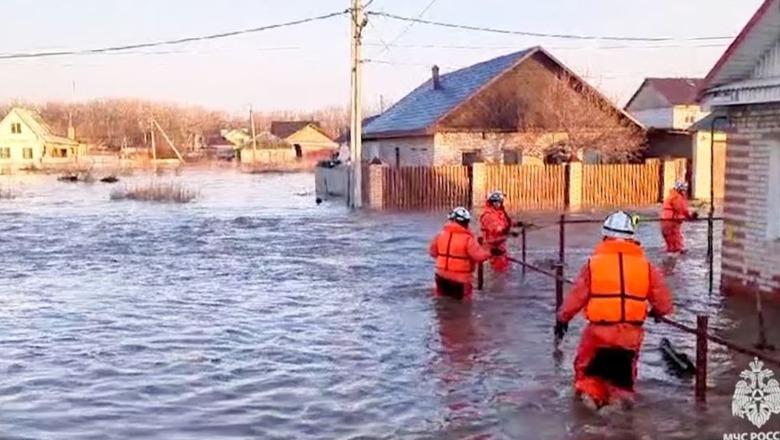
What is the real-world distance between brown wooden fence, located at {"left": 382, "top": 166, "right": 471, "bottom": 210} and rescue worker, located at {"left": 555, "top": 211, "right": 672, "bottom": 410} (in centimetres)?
2429

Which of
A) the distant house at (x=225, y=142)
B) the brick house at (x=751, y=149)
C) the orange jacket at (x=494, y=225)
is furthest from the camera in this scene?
the distant house at (x=225, y=142)

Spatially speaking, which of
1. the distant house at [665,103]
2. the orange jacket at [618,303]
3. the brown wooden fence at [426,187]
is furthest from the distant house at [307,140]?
the orange jacket at [618,303]

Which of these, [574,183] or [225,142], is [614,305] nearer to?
[574,183]

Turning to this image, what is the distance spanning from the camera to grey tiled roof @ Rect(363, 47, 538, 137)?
1441 inches

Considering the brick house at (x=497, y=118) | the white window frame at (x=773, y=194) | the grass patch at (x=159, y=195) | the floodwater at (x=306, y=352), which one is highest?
the brick house at (x=497, y=118)

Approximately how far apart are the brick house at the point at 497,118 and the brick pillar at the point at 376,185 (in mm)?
4166

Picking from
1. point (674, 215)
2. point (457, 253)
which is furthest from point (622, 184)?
point (457, 253)

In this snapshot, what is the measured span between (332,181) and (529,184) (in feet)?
28.6

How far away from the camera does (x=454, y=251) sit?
11875 millimetres

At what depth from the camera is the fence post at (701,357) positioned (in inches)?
282

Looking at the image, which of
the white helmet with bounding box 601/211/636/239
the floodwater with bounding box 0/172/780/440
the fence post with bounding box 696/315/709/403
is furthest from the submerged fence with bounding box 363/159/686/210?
the white helmet with bounding box 601/211/636/239

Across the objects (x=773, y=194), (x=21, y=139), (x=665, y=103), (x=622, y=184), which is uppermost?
(x=665, y=103)

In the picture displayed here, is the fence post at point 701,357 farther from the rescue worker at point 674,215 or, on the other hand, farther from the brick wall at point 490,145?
the brick wall at point 490,145

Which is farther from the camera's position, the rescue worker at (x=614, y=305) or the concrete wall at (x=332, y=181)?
the concrete wall at (x=332, y=181)
